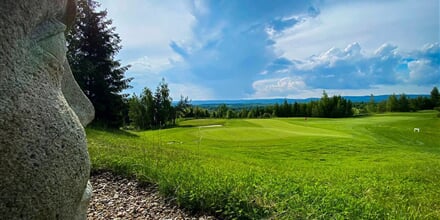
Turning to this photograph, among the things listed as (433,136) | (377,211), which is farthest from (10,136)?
(433,136)

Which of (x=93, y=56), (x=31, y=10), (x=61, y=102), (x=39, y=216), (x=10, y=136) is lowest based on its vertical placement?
(x=39, y=216)

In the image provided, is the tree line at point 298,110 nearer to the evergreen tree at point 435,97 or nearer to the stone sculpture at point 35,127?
the evergreen tree at point 435,97

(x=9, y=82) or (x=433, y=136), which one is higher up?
(x=9, y=82)

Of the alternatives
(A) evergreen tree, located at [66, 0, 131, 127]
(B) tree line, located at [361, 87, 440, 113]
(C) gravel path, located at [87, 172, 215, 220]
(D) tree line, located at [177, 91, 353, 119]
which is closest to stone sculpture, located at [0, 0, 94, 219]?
(C) gravel path, located at [87, 172, 215, 220]

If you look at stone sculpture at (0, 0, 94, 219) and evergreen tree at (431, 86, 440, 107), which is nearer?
stone sculpture at (0, 0, 94, 219)

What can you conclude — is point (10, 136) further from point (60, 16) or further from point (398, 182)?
point (398, 182)

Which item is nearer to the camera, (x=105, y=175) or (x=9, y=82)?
(x=9, y=82)

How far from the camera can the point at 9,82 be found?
5.07 feet

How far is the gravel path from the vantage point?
3.75 metres

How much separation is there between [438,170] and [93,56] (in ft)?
52.8

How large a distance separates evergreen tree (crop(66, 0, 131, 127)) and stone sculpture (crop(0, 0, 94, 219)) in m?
16.3

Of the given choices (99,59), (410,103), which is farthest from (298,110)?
(99,59)

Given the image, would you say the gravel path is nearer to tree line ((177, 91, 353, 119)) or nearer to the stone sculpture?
the stone sculpture

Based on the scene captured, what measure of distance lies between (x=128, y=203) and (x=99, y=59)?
50.5ft
